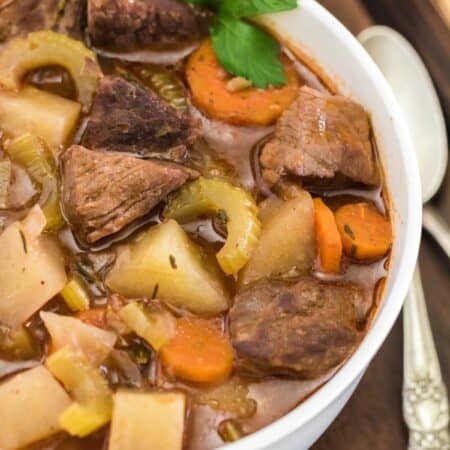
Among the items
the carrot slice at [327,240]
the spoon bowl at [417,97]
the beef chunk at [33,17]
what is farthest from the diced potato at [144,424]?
the spoon bowl at [417,97]

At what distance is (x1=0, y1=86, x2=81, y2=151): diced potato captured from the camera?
2225 millimetres

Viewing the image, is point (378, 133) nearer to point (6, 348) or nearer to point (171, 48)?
point (171, 48)

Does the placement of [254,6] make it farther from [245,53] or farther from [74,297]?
[74,297]

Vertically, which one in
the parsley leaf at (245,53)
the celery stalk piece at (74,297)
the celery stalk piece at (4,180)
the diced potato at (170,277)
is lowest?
the celery stalk piece at (74,297)

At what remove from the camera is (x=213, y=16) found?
8.11 ft

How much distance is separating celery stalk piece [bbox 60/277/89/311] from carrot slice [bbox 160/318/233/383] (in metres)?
0.22

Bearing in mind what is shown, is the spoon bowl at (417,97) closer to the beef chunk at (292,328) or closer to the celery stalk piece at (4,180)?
the beef chunk at (292,328)

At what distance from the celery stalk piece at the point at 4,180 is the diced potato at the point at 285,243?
60cm

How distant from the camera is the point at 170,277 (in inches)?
79.1

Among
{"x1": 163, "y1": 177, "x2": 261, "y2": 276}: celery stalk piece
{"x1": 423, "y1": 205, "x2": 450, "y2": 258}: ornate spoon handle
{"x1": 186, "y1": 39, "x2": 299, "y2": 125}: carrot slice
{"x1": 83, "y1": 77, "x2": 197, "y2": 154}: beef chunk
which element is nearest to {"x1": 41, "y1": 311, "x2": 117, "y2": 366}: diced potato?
{"x1": 163, "y1": 177, "x2": 261, "y2": 276}: celery stalk piece

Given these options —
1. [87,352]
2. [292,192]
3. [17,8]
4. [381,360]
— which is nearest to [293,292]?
[292,192]

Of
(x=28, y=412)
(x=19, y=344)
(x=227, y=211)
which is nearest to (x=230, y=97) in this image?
(x=227, y=211)

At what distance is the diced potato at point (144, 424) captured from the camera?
184cm

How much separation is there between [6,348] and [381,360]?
3.52 ft
